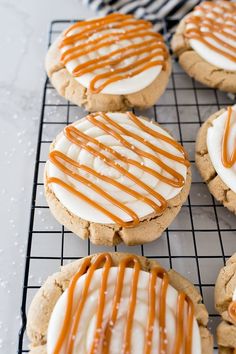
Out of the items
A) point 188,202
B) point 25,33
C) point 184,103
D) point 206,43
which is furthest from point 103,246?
point 25,33

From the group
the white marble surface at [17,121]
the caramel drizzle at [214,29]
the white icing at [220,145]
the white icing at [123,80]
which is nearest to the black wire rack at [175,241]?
the white marble surface at [17,121]

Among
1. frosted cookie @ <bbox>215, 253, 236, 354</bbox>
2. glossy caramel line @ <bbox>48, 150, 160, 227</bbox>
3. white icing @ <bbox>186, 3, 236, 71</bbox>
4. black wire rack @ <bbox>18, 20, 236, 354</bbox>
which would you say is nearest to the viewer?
frosted cookie @ <bbox>215, 253, 236, 354</bbox>

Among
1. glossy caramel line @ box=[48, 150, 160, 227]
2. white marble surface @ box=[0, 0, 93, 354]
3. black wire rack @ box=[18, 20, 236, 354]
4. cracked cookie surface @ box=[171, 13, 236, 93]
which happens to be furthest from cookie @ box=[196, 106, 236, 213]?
white marble surface @ box=[0, 0, 93, 354]

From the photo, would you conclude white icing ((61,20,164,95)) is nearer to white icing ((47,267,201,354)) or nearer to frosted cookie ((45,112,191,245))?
frosted cookie ((45,112,191,245))

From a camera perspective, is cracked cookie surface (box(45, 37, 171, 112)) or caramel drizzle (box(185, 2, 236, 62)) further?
caramel drizzle (box(185, 2, 236, 62))

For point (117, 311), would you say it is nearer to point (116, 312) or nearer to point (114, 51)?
point (116, 312)

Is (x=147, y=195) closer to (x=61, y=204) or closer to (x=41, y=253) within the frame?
(x=61, y=204)
